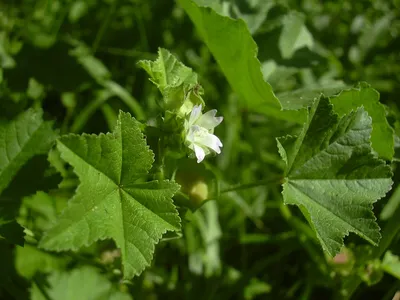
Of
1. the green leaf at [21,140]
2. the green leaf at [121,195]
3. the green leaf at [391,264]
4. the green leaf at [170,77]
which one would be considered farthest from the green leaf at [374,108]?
the green leaf at [21,140]

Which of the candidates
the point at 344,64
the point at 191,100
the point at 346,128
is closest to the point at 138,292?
the point at 191,100

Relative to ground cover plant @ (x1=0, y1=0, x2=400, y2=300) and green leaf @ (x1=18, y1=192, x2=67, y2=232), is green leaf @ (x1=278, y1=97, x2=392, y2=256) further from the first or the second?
green leaf @ (x1=18, y1=192, x2=67, y2=232)

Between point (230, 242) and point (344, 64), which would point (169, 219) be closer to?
point (230, 242)

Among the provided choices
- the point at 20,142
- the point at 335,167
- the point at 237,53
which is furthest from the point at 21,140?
the point at 335,167

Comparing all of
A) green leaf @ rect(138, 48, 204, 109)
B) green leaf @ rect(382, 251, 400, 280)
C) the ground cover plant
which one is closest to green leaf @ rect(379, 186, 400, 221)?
the ground cover plant

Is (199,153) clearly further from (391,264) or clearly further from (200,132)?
(391,264)

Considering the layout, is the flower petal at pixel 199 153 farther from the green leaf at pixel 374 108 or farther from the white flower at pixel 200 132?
the green leaf at pixel 374 108

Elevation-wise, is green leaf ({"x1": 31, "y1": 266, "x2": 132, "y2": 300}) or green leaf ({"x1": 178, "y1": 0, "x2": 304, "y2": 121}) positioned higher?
green leaf ({"x1": 178, "y1": 0, "x2": 304, "y2": 121})
